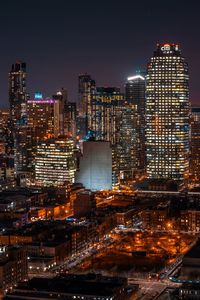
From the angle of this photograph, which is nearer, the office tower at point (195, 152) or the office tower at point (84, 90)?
the office tower at point (195, 152)

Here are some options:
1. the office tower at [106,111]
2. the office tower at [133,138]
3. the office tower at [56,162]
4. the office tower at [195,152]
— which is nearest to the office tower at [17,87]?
the office tower at [106,111]

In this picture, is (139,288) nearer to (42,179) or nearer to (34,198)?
(34,198)

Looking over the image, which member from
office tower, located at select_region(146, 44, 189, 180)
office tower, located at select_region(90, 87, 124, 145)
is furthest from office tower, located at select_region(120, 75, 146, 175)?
office tower, located at select_region(146, 44, 189, 180)

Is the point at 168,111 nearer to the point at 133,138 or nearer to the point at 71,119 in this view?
the point at 133,138

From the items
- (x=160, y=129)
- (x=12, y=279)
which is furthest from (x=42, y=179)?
(x=12, y=279)

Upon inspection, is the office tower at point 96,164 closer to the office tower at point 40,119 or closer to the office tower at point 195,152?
the office tower at point 195,152
